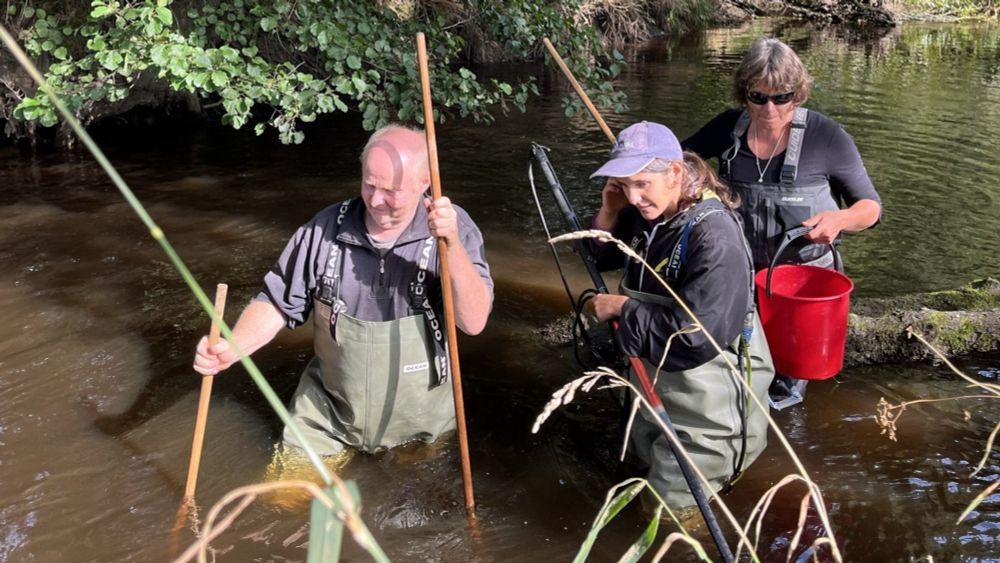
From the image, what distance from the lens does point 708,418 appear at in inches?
129

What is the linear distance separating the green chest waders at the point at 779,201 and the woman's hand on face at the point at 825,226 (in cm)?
14

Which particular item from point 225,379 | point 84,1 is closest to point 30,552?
point 225,379

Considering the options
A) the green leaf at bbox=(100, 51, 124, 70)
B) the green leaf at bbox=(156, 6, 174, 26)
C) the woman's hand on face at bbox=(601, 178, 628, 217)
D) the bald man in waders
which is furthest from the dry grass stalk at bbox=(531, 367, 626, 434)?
the green leaf at bbox=(100, 51, 124, 70)

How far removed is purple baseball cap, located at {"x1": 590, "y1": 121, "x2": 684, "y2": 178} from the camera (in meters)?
3.10

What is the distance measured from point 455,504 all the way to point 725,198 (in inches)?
72.3

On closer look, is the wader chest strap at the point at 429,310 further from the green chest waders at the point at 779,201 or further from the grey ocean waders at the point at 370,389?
the green chest waders at the point at 779,201

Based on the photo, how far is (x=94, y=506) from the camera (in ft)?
12.5

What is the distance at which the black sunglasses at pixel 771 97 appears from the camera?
154 inches

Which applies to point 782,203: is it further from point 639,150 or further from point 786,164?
point 639,150

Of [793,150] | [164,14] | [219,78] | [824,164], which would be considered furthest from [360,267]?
[164,14]

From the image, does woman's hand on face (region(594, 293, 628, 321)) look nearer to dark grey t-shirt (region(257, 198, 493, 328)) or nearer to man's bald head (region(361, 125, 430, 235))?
dark grey t-shirt (region(257, 198, 493, 328))

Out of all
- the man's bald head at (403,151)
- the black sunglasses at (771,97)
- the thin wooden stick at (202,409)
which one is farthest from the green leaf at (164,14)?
the black sunglasses at (771,97)

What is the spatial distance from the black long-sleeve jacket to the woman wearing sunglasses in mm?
960

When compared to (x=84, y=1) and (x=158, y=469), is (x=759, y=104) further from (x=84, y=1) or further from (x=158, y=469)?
(x=84, y=1)
